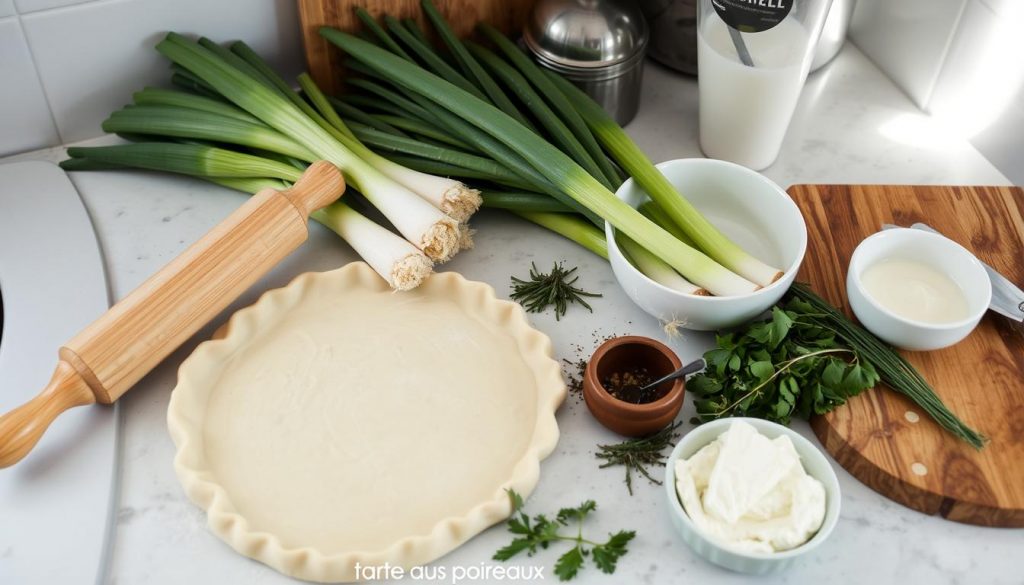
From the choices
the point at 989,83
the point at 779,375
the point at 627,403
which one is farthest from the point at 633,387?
the point at 989,83

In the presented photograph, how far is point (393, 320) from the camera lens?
1.32 metres

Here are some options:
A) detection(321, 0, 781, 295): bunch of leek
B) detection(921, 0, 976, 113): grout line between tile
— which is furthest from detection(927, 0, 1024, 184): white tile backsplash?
detection(321, 0, 781, 295): bunch of leek

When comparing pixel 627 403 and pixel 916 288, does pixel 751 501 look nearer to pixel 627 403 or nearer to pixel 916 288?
pixel 627 403

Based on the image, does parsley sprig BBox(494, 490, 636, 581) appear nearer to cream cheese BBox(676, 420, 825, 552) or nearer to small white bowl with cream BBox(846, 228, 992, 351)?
cream cheese BBox(676, 420, 825, 552)

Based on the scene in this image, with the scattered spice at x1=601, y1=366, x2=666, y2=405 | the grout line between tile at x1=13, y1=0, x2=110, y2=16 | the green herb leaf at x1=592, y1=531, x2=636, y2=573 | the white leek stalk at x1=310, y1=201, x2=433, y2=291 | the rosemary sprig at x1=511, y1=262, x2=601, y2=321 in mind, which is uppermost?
the grout line between tile at x1=13, y1=0, x2=110, y2=16

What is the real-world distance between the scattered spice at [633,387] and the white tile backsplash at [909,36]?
32.8 inches

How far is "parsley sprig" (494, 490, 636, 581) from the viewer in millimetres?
1054

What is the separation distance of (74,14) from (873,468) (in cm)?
128

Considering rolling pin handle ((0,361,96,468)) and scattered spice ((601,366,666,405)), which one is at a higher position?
rolling pin handle ((0,361,96,468))

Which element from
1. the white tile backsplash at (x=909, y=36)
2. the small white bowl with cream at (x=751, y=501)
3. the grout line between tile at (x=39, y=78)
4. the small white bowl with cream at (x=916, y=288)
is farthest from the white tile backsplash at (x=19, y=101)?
the white tile backsplash at (x=909, y=36)

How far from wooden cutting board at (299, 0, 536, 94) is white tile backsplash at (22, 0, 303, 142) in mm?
78

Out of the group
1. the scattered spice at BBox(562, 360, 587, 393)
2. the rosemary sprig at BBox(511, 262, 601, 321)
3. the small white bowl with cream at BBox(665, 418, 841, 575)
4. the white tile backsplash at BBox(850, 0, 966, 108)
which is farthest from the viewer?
the white tile backsplash at BBox(850, 0, 966, 108)

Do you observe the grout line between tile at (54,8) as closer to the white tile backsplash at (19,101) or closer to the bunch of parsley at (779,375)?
the white tile backsplash at (19,101)

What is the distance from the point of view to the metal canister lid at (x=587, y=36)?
1.50 meters
